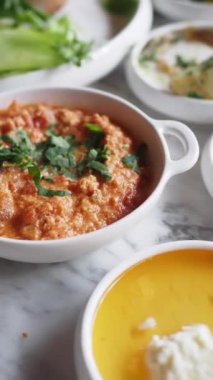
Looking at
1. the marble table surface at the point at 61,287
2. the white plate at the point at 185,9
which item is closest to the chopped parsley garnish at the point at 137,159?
the marble table surface at the point at 61,287

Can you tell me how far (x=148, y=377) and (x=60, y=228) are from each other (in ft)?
1.57

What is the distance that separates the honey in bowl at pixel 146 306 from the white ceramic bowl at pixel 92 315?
0.04 feet

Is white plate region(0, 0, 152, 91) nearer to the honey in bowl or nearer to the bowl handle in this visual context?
the bowl handle

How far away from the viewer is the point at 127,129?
2.13m

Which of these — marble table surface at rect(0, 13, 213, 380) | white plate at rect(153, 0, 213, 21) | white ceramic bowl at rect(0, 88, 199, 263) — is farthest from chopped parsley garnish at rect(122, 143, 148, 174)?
white plate at rect(153, 0, 213, 21)

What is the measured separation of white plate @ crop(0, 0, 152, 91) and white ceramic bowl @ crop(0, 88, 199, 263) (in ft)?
0.69

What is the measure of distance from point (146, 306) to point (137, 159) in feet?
1.85

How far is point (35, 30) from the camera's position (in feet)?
8.36

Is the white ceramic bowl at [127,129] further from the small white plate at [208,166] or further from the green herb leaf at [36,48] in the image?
the green herb leaf at [36,48]

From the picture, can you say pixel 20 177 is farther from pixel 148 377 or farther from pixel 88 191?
pixel 148 377

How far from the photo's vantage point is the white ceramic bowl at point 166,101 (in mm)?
2289

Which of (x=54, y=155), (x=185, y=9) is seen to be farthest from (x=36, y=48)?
(x=185, y=9)

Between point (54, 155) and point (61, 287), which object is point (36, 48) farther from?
point (61, 287)

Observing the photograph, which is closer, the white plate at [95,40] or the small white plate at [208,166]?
the small white plate at [208,166]
